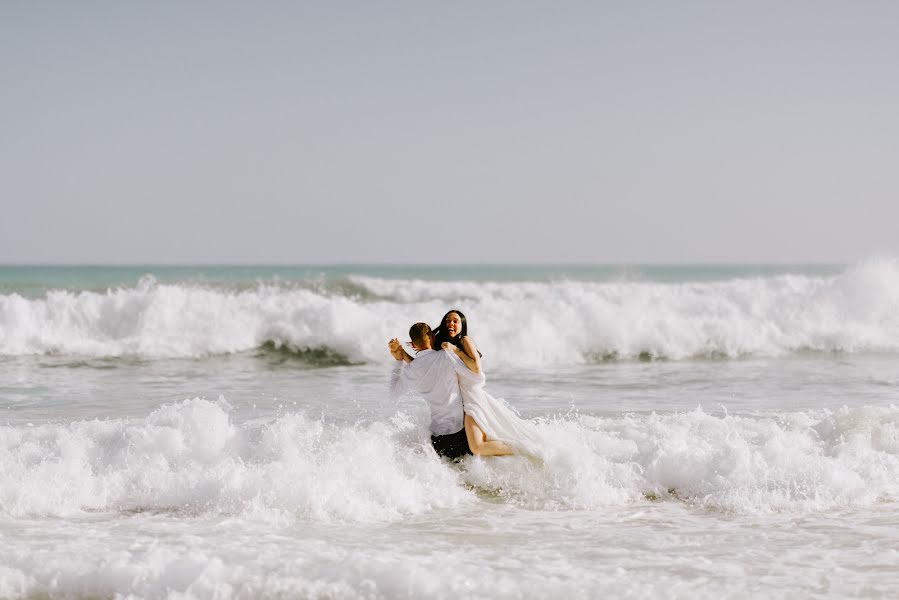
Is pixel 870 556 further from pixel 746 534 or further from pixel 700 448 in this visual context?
pixel 700 448

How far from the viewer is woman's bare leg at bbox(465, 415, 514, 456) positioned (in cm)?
762

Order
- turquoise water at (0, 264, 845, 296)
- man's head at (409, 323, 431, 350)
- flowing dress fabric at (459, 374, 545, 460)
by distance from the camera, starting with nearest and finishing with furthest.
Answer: flowing dress fabric at (459, 374, 545, 460), man's head at (409, 323, 431, 350), turquoise water at (0, 264, 845, 296)

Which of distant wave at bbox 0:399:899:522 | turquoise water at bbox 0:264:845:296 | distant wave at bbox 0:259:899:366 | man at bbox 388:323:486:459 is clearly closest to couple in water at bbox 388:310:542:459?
man at bbox 388:323:486:459

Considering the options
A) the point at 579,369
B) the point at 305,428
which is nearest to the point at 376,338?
the point at 579,369

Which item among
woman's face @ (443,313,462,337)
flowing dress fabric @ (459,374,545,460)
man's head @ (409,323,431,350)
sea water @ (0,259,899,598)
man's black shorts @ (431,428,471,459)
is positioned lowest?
sea water @ (0,259,899,598)

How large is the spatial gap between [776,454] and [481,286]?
26611 millimetres

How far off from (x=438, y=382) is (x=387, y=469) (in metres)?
0.89

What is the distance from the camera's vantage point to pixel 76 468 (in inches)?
287

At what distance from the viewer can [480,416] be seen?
7.66m

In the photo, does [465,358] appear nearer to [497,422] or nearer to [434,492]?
[497,422]

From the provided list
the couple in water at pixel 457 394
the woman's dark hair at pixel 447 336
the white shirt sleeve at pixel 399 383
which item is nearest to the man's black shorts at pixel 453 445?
the couple in water at pixel 457 394

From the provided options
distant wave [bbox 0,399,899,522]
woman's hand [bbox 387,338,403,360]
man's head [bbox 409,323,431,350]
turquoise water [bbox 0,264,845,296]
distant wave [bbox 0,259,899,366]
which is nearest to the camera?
distant wave [bbox 0,399,899,522]

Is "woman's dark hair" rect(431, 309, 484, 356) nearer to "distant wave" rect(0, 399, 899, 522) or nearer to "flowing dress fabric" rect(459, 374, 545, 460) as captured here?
"flowing dress fabric" rect(459, 374, 545, 460)

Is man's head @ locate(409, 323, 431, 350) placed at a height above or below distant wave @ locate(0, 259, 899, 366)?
above
